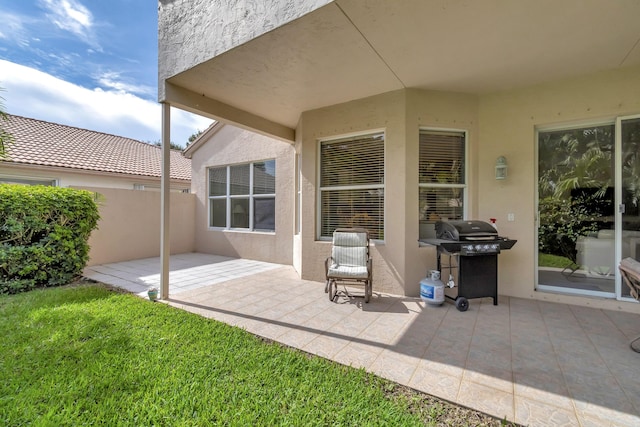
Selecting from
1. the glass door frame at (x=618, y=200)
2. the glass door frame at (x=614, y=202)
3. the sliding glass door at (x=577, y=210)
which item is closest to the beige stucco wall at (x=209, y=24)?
the glass door frame at (x=614, y=202)

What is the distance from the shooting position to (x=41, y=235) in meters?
5.24

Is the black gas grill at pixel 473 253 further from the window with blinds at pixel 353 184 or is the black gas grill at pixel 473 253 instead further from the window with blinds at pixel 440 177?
the window with blinds at pixel 353 184

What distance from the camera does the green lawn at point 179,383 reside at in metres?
1.88

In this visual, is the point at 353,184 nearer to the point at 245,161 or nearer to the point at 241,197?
the point at 245,161

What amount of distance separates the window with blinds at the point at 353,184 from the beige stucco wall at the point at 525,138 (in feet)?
5.85

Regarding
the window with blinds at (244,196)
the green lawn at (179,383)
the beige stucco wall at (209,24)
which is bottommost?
the green lawn at (179,383)

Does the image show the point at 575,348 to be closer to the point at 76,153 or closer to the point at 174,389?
the point at 174,389

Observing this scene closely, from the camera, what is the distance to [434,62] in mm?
3742

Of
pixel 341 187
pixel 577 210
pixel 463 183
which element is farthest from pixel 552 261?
pixel 341 187

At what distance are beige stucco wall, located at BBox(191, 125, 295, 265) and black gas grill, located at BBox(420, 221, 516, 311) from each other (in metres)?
4.17

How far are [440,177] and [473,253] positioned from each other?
1.56m

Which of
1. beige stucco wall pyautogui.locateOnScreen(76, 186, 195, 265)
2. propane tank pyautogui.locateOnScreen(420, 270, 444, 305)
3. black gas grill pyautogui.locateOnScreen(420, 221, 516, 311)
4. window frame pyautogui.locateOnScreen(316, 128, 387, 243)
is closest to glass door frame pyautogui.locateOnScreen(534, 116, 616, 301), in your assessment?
black gas grill pyautogui.locateOnScreen(420, 221, 516, 311)

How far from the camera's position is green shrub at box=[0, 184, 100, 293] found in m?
4.80

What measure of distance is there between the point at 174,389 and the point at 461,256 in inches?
155
